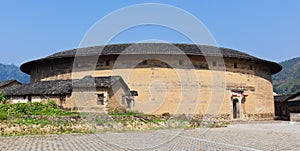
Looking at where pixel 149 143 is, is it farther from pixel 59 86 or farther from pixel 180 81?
pixel 180 81

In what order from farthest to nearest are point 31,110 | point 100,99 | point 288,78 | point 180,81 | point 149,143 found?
point 288,78 → point 180,81 → point 100,99 → point 31,110 → point 149,143

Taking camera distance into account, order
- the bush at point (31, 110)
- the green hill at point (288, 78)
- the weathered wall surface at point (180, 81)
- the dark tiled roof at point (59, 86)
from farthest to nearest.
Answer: the green hill at point (288, 78) → the weathered wall surface at point (180, 81) → the dark tiled roof at point (59, 86) → the bush at point (31, 110)

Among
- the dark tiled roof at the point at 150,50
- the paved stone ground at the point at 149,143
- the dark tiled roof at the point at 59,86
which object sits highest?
the dark tiled roof at the point at 150,50

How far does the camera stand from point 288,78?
121m

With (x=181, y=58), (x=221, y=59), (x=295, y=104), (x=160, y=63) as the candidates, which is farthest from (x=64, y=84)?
(x=295, y=104)

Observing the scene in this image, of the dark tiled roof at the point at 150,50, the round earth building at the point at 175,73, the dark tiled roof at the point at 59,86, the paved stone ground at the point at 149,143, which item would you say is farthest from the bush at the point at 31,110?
the dark tiled roof at the point at 150,50

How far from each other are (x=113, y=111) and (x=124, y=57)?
6.70 metres

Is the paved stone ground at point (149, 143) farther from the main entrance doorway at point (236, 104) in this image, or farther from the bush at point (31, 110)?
the main entrance doorway at point (236, 104)

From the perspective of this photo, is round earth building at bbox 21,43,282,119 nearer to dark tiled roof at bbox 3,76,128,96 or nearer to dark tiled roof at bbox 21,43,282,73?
dark tiled roof at bbox 21,43,282,73

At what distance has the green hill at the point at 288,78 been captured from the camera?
93.9 m

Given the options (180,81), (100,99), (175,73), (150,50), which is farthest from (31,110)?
(180,81)

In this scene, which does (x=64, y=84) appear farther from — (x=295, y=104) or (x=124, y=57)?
(x=295, y=104)

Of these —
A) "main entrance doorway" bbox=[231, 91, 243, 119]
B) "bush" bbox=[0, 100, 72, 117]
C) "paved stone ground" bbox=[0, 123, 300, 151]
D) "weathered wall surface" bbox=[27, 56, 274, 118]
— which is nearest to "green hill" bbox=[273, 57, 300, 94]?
"main entrance doorway" bbox=[231, 91, 243, 119]

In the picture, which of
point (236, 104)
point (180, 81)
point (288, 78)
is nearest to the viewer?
point (180, 81)
